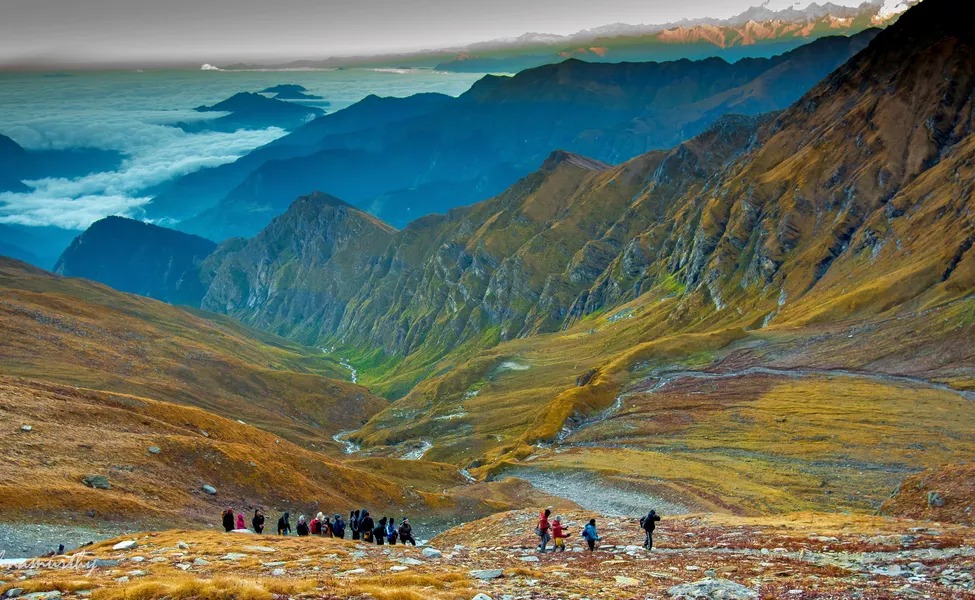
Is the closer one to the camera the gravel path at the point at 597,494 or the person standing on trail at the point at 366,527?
the person standing on trail at the point at 366,527

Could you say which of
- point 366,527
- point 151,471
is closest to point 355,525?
point 366,527

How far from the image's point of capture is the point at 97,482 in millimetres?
71812

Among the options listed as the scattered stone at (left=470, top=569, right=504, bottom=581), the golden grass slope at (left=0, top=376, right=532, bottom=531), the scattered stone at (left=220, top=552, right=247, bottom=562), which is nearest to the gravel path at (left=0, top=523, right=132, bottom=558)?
the golden grass slope at (left=0, top=376, right=532, bottom=531)

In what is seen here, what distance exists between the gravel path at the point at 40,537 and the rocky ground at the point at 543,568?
7347mm

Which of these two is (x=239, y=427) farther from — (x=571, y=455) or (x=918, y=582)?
(x=918, y=582)

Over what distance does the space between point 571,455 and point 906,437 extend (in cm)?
7114

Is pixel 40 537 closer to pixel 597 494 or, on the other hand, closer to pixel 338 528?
pixel 338 528

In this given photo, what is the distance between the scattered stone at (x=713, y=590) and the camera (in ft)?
114

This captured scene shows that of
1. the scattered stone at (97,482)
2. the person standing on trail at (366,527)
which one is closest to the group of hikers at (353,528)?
the person standing on trail at (366,527)

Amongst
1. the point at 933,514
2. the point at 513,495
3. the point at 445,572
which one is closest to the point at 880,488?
the point at 513,495

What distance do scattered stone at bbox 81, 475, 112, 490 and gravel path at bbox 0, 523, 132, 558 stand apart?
9168 mm

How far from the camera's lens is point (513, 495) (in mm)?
136750

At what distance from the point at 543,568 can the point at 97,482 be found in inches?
1870

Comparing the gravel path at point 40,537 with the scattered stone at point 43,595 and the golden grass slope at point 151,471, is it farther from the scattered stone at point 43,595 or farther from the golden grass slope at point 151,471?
the scattered stone at point 43,595
